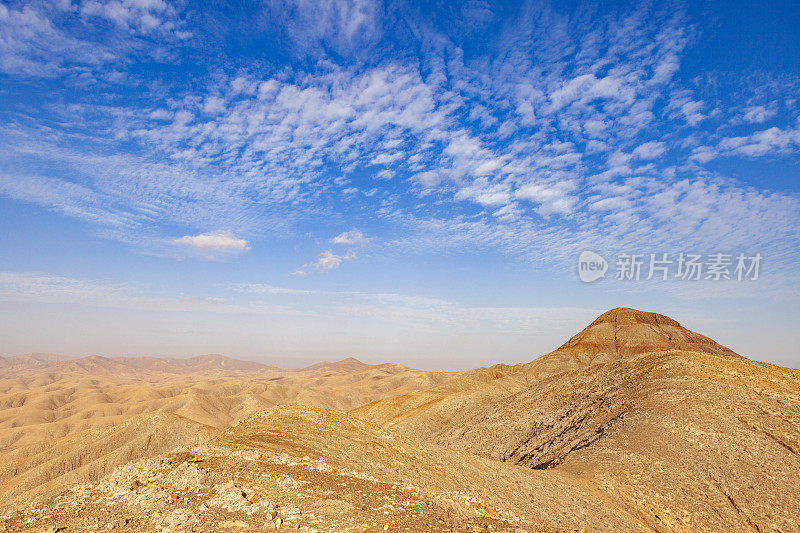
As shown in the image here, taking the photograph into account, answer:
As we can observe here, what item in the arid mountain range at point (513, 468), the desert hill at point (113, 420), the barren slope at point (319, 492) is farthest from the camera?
the desert hill at point (113, 420)

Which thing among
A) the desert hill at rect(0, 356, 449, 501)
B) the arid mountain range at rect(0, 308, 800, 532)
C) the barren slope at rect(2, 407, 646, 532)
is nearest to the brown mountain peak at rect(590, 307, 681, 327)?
the desert hill at rect(0, 356, 449, 501)

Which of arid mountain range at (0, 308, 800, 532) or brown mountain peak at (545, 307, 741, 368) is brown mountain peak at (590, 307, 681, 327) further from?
arid mountain range at (0, 308, 800, 532)

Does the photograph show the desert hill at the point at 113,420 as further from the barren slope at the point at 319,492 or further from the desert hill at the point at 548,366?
the barren slope at the point at 319,492

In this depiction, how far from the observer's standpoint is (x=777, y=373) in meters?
28.5

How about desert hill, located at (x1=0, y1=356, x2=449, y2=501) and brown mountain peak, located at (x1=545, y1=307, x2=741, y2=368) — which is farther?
brown mountain peak, located at (x1=545, y1=307, x2=741, y2=368)

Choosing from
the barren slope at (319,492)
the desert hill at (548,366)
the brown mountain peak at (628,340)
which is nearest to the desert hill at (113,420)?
the desert hill at (548,366)

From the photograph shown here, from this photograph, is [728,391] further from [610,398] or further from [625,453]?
[625,453]

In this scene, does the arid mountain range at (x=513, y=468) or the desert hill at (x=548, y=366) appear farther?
the desert hill at (x=548, y=366)

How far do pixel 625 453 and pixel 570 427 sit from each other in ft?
28.6

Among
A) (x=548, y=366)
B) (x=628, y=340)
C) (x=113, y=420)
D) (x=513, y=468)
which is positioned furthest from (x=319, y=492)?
(x=113, y=420)

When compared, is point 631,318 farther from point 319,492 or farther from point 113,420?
point 113,420

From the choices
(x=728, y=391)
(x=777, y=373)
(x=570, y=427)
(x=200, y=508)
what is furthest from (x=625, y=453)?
(x=200, y=508)

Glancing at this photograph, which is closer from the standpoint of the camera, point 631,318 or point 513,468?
→ point 513,468

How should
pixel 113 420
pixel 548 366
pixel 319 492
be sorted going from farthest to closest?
pixel 113 420 → pixel 548 366 → pixel 319 492
